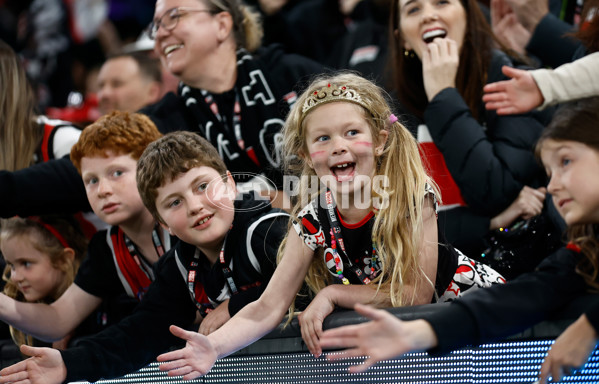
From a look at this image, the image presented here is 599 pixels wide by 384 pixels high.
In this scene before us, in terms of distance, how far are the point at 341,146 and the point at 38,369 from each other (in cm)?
92

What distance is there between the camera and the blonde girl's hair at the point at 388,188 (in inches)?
74.6

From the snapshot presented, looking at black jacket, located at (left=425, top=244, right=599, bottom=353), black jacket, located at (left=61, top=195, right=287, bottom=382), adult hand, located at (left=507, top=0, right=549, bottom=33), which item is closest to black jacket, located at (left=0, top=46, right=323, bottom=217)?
black jacket, located at (left=61, top=195, right=287, bottom=382)

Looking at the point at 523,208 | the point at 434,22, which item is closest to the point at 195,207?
the point at 523,208

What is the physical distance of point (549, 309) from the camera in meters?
1.55

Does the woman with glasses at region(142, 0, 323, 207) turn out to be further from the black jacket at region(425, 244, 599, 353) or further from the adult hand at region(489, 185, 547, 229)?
the black jacket at region(425, 244, 599, 353)

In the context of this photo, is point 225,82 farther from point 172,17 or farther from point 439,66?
point 439,66

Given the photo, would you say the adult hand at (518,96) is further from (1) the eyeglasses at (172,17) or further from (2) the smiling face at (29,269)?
(2) the smiling face at (29,269)

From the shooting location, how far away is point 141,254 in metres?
2.55

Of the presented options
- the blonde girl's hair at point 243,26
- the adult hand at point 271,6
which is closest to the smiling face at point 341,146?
the blonde girl's hair at point 243,26

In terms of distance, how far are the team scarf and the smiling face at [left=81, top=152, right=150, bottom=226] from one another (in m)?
0.42

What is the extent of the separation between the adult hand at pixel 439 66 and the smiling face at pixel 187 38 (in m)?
0.87

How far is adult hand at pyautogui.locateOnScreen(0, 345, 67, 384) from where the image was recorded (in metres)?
1.94

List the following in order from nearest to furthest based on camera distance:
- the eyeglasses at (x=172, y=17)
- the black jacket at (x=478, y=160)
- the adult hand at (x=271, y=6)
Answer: the black jacket at (x=478, y=160), the eyeglasses at (x=172, y=17), the adult hand at (x=271, y=6)

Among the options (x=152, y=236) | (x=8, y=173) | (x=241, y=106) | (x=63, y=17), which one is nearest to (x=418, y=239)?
(x=152, y=236)
